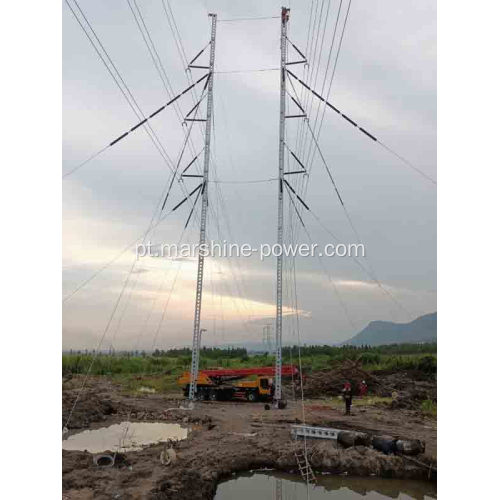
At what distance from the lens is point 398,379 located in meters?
25.6

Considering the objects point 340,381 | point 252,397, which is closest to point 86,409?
point 252,397

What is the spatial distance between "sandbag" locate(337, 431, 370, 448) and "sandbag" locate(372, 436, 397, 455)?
0.77ft

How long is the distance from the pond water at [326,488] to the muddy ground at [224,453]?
214 mm

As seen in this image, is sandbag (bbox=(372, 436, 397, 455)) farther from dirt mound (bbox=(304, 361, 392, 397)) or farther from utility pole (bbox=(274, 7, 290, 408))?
dirt mound (bbox=(304, 361, 392, 397))

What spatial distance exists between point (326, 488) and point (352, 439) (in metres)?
1.64

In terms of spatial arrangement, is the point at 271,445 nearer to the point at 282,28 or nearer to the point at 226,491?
the point at 226,491

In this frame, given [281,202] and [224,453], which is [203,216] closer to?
[281,202]

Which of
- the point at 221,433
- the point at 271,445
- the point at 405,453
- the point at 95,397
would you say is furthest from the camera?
the point at 95,397

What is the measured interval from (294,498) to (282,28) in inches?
568

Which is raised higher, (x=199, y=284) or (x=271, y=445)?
(x=199, y=284)

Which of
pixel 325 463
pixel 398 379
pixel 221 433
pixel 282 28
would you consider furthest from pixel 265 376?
pixel 282 28

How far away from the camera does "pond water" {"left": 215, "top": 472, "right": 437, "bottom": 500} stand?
10.1m

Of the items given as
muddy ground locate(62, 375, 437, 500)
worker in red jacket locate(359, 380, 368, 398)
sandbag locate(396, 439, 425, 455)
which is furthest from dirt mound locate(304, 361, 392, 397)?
sandbag locate(396, 439, 425, 455)

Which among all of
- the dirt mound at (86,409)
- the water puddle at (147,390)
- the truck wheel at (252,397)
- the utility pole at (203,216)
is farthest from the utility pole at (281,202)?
the water puddle at (147,390)
